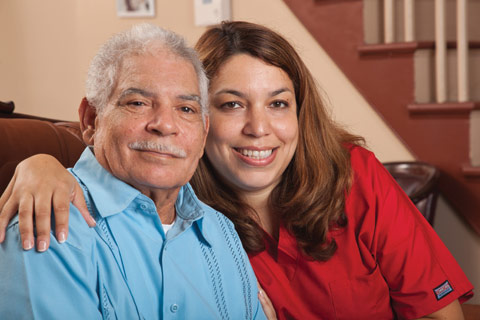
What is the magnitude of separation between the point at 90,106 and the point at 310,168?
81 centimetres

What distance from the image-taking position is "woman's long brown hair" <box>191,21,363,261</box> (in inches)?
66.2

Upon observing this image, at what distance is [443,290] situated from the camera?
1.67m

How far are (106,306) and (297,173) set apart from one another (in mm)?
895

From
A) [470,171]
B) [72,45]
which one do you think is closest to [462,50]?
[470,171]

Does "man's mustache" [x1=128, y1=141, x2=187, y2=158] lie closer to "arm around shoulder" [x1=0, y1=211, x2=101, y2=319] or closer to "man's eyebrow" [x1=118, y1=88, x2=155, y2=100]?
"man's eyebrow" [x1=118, y1=88, x2=155, y2=100]

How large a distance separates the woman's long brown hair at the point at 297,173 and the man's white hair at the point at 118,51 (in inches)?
15.5

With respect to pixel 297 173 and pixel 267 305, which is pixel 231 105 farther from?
pixel 267 305

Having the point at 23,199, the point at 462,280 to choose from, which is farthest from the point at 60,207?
the point at 462,280

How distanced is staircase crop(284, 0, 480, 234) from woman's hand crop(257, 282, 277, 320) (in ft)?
5.04

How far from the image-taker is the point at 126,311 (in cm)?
112

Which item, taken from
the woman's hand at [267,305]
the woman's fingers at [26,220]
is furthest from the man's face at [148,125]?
the woman's hand at [267,305]

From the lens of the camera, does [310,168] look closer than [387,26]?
Yes

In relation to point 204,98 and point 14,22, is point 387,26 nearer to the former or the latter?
point 204,98

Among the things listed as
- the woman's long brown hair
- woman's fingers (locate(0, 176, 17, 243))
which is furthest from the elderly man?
the woman's long brown hair
